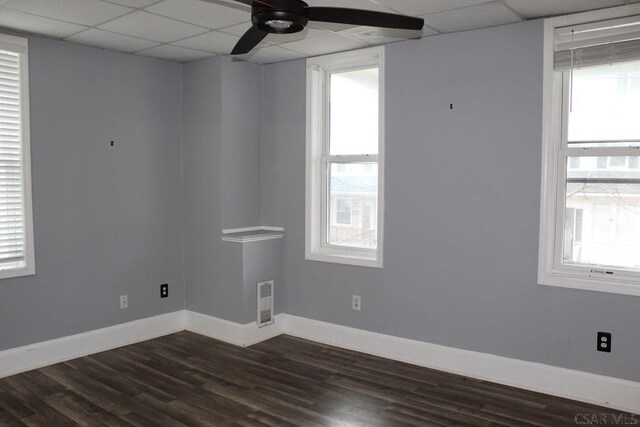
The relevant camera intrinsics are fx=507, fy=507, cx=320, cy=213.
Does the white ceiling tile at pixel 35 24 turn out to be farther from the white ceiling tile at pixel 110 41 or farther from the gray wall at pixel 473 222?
the gray wall at pixel 473 222

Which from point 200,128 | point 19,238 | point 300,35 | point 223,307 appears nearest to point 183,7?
point 300,35

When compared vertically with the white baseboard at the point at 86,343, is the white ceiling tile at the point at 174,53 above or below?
above

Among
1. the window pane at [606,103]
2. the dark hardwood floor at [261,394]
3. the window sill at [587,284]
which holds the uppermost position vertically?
the window pane at [606,103]

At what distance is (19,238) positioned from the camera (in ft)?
12.4

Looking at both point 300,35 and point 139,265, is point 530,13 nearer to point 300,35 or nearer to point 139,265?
point 300,35

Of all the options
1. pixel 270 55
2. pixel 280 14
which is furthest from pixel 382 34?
pixel 280 14

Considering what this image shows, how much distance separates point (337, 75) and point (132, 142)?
190 cm

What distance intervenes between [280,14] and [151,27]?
70.8 inches

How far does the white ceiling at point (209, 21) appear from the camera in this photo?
3033mm

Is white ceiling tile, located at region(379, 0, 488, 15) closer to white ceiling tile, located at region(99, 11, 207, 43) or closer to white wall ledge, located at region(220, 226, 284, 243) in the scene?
white ceiling tile, located at region(99, 11, 207, 43)

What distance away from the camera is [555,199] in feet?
11.1

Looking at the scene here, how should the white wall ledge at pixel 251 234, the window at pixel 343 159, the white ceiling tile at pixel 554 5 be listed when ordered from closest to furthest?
the white ceiling tile at pixel 554 5 < the window at pixel 343 159 < the white wall ledge at pixel 251 234

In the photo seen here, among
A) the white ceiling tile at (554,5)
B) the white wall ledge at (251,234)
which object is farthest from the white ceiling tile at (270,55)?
the white ceiling tile at (554,5)

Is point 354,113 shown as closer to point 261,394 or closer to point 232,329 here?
point 232,329
